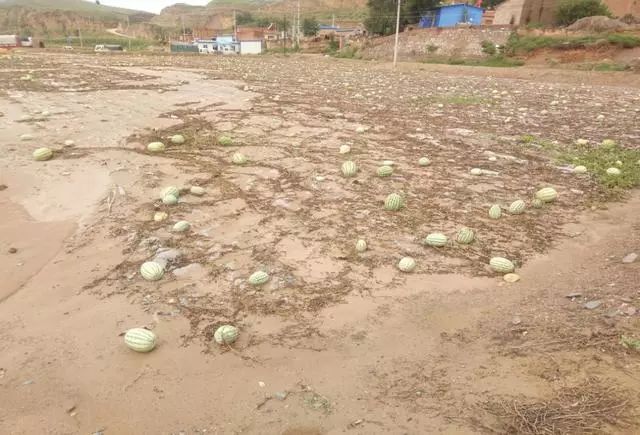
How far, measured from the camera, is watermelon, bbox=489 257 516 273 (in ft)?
14.1

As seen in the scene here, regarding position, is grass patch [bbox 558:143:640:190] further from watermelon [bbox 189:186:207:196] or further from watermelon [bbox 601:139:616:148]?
watermelon [bbox 189:186:207:196]

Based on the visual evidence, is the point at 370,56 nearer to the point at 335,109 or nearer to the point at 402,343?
the point at 335,109

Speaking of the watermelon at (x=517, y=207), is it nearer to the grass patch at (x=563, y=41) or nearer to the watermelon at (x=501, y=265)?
the watermelon at (x=501, y=265)

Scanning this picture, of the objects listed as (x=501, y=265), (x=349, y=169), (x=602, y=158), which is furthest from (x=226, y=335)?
(x=602, y=158)

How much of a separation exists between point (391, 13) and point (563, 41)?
2457cm

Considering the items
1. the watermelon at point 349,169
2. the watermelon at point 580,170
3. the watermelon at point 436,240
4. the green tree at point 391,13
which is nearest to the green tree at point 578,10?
the green tree at point 391,13

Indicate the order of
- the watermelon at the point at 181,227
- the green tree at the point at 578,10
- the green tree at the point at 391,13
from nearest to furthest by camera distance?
1. the watermelon at the point at 181,227
2. the green tree at the point at 578,10
3. the green tree at the point at 391,13

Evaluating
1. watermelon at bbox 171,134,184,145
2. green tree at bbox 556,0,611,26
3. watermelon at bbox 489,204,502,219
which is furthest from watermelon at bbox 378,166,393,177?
green tree at bbox 556,0,611,26

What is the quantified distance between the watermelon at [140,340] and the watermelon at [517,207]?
15.0 ft

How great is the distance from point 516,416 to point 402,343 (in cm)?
96

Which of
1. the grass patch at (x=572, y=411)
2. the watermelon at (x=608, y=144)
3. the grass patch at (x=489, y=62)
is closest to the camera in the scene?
the grass patch at (x=572, y=411)

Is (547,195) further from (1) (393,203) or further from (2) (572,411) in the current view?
Answer: (2) (572,411)

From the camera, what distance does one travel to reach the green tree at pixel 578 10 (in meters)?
38.1

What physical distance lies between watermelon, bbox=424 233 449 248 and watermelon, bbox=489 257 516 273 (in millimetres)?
588
